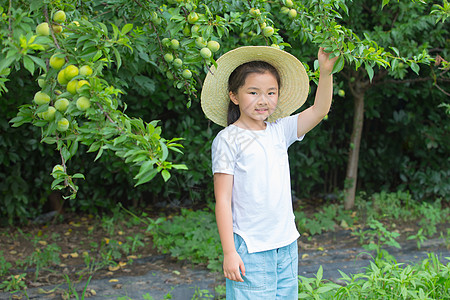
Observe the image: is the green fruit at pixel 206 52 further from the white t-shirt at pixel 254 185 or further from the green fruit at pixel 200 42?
the white t-shirt at pixel 254 185

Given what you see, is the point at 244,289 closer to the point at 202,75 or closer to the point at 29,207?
the point at 202,75

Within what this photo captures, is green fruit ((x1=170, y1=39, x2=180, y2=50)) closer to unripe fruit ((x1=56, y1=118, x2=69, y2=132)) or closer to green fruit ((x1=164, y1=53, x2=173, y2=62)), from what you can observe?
green fruit ((x1=164, y1=53, x2=173, y2=62))

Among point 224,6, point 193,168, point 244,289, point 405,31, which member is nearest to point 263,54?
point 224,6

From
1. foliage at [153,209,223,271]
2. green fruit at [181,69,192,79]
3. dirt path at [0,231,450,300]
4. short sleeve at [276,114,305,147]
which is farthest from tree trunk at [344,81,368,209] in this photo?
green fruit at [181,69,192,79]

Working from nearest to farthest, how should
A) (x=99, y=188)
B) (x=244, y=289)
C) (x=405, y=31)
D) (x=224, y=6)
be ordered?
(x=244, y=289)
(x=224, y=6)
(x=405, y=31)
(x=99, y=188)

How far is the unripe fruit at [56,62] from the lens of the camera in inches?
40.9

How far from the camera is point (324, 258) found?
3176 mm

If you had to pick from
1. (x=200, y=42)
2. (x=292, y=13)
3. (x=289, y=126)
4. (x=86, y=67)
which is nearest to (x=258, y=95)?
(x=289, y=126)

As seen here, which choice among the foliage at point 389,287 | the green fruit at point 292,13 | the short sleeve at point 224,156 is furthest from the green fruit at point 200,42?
the foliage at point 389,287

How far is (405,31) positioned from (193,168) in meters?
1.90

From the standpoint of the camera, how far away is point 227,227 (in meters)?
1.54

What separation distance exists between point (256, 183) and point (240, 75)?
1.33ft

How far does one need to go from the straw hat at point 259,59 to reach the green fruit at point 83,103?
0.71m

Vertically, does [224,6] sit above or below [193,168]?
above
